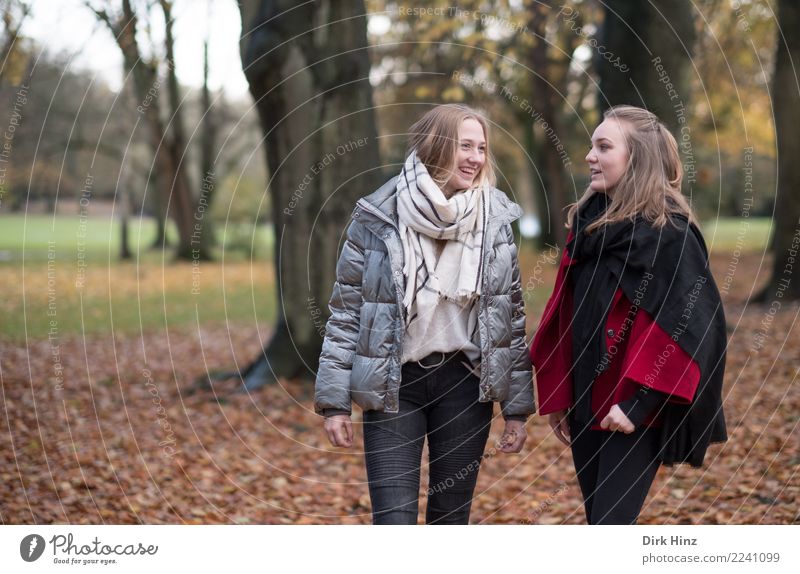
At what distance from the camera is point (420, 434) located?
3.65 m

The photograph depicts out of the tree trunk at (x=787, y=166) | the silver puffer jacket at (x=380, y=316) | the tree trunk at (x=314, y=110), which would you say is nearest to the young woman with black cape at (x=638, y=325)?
the silver puffer jacket at (x=380, y=316)

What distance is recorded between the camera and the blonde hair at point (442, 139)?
141 inches

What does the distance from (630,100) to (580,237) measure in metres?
5.38

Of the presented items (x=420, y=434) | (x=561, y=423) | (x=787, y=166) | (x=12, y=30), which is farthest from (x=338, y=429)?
(x=787, y=166)

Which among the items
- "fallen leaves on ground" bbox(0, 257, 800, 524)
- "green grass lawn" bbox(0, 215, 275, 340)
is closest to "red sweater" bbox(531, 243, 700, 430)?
"fallen leaves on ground" bbox(0, 257, 800, 524)

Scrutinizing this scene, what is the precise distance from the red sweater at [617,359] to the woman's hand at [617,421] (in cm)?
7

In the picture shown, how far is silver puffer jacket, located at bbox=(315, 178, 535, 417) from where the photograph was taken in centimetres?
354

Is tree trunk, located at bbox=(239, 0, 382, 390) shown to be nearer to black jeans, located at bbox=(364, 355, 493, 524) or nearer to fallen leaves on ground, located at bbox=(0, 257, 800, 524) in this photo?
fallen leaves on ground, located at bbox=(0, 257, 800, 524)

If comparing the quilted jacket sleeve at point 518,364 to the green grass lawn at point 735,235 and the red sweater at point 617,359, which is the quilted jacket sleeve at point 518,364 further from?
the green grass lawn at point 735,235

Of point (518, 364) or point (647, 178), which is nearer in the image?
point (647, 178)

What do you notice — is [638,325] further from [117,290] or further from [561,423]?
[117,290]

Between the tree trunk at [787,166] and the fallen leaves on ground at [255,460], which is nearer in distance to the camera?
the fallen leaves on ground at [255,460]

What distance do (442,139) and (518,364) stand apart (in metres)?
1.05
